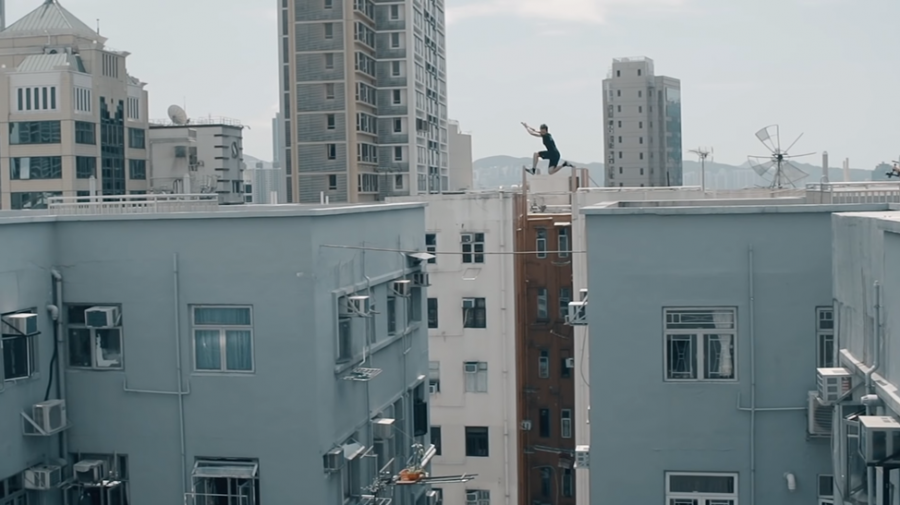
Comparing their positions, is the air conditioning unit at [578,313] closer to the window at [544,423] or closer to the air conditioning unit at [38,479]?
the air conditioning unit at [38,479]

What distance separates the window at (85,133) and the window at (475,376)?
36.8 metres

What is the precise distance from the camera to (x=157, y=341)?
12.0 m

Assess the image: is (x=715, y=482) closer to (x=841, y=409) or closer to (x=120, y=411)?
(x=841, y=409)

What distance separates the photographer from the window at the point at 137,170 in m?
60.8

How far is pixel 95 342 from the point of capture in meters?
12.2

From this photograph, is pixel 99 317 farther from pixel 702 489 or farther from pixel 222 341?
pixel 702 489

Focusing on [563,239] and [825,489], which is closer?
[825,489]

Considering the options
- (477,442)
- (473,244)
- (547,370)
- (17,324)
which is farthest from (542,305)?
(17,324)

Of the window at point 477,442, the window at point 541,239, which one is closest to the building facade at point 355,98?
the window at point 541,239

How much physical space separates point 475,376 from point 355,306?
1332 centimetres

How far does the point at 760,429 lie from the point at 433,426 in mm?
14852

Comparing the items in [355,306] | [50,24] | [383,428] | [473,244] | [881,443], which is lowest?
[383,428]

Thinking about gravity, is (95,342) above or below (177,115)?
below

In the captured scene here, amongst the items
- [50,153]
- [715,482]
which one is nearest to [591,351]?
[715,482]
